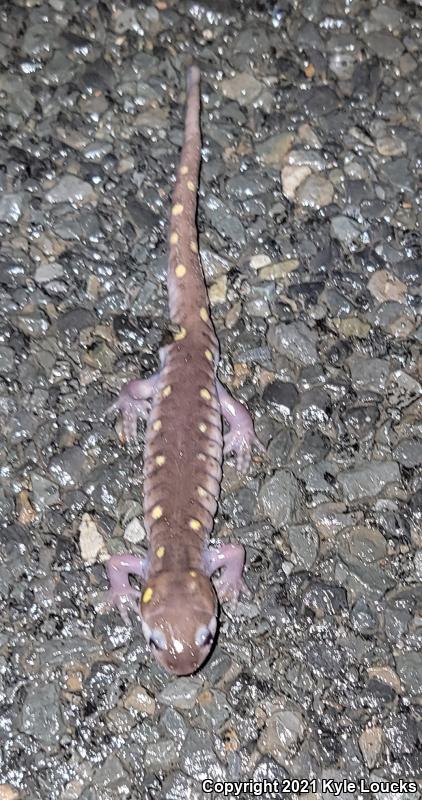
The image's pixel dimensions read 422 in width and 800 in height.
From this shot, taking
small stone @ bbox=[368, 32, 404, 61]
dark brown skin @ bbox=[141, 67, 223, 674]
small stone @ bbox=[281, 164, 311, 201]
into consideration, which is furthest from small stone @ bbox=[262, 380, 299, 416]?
small stone @ bbox=[368, 32, 404, 61]

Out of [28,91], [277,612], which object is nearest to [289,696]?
[277,612]

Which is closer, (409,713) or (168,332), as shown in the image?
(409,713)

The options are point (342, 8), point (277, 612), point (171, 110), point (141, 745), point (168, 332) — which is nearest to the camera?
point (141, 745)

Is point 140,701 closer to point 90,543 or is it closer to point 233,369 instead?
point 90,543

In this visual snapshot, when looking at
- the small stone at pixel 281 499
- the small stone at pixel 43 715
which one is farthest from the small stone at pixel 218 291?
the small stone at pixel 43 715

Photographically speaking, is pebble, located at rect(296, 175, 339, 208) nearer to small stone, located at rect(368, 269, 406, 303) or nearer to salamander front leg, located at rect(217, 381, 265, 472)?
small stone, located at rect(368, 269, 406, 303)

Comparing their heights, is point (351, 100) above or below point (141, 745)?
above

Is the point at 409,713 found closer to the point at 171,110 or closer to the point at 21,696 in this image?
the point at 21,696
